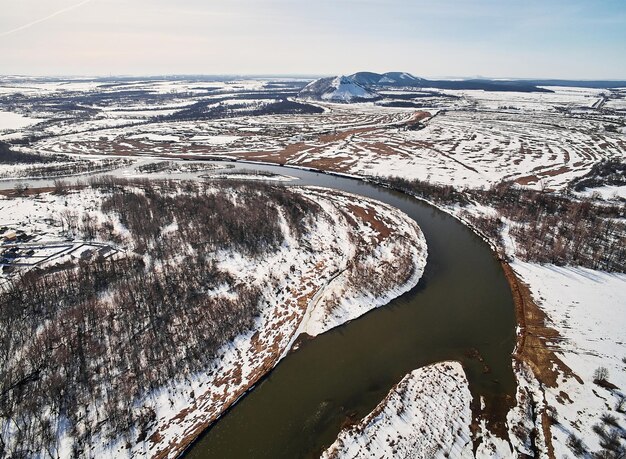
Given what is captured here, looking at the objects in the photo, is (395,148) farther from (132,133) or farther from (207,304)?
(132,133)

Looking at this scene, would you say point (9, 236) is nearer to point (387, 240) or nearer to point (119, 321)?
point (119, 321)

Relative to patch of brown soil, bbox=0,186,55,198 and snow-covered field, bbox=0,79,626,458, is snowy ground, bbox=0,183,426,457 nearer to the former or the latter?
snow-covered field, bbox=0,79,626,458

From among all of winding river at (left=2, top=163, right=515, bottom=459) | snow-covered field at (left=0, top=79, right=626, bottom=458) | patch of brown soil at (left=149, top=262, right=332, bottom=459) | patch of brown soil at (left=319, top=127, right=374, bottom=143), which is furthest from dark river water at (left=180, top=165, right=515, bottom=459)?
patch of brown soil at (left=319, top=127, right=374, bottom=143)

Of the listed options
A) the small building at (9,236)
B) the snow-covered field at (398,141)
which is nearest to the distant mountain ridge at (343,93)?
the snow-covered field at (398,141)

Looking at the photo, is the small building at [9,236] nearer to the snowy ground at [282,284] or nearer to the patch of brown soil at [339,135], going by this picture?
the snowy ground at [282,284]

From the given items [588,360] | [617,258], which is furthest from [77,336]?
[617,258]
